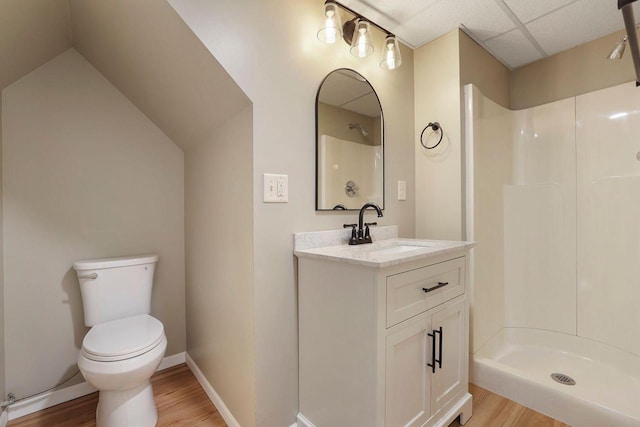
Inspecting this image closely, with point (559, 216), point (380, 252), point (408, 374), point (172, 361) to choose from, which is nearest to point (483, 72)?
point (559, 216)

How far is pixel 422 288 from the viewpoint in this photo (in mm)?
1231

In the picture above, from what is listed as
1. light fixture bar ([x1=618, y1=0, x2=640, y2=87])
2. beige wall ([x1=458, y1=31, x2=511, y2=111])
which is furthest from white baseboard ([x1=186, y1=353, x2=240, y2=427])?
beige wall ([x1=458, y1=31, x2=511, y2=111])

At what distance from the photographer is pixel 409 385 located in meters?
1.17

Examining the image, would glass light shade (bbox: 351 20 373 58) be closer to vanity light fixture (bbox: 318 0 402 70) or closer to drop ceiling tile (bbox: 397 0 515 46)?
vanity light fixture (bbox: 318 0 402 70)

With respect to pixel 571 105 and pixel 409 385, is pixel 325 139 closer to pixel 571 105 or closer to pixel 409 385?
pixel 409 385

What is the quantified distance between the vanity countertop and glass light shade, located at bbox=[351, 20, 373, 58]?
1.02 meters

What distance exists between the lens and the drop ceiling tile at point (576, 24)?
161 centimetres

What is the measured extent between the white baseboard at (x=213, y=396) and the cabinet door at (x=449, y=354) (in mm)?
956

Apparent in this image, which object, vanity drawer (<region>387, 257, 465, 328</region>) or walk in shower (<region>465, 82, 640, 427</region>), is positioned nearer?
vanity drawer (<region>387, 257, 465, 328</region>)

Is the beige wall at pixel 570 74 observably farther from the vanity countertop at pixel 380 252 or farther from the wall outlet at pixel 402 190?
the vanity countertop at pixel 380 252

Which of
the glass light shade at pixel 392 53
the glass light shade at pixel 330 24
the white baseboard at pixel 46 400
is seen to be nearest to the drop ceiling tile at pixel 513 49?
the glass light shade at pixel 392 53

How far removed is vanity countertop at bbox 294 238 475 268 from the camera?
1062mm

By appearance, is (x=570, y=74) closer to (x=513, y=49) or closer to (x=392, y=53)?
(x=513, y=49)

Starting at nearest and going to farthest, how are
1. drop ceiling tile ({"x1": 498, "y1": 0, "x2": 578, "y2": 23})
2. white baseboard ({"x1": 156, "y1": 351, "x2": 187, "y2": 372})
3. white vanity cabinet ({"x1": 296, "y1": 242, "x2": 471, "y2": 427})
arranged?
white vanity cabinet ({"x1": 296, "y1": 242, "x2": 471, "y2": 427}) < drop ceiling tile ({"x1": 498, "y1": 0, "x2": 578, "y2": 23}) < white baseboard ({"x1": 156, "y1": 351, "x2": 187, "y2": 372})
